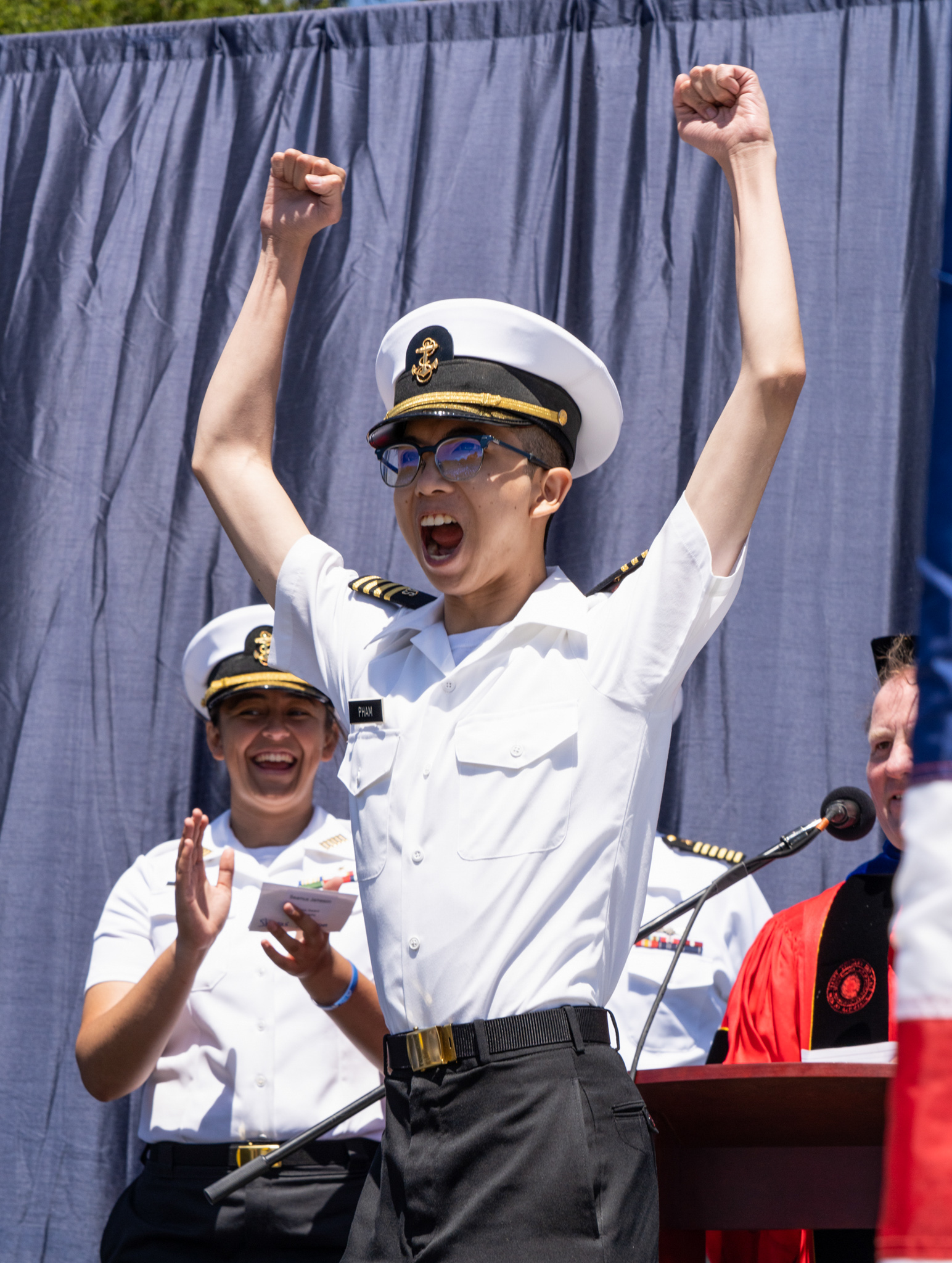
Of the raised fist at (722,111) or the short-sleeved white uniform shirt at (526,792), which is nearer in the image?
the short-sleeved white uniform shirt at (526,792)

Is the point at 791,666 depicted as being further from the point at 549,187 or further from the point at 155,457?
the point at 155,457

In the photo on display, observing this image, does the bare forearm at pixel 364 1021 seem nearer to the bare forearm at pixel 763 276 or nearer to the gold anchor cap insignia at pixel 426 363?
the gold anchor cap insignia at pixel 426 363

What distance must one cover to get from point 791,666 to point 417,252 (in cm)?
145

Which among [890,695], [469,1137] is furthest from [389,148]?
[469,1137]

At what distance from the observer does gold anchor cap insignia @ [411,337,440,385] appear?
181 centimetres

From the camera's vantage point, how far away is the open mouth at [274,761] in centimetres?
275

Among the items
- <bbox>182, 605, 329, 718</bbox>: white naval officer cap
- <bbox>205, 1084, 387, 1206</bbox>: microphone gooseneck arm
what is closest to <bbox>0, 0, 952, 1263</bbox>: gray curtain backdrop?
<bbox>182, 605, 329, 718</bbox>: white naval officer cap

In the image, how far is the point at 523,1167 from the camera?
1438 mm

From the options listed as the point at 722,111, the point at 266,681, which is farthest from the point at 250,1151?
the point at 722,111

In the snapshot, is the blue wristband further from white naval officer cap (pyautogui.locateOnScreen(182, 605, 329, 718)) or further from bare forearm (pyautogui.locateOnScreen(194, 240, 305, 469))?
bare forearm (pyautogui.locateOnScreen(194, 240, 305, 469))

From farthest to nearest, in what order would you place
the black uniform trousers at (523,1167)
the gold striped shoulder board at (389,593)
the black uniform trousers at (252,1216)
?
the black uniform trousers at (252,1216) < the gold striped shoulder board at (389,593) < the black uniform trousers at (523,1167)

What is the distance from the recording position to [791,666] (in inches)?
127

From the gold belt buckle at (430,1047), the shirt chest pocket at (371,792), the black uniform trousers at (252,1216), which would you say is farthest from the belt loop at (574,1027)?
the black uniform trousers at (252,1216)

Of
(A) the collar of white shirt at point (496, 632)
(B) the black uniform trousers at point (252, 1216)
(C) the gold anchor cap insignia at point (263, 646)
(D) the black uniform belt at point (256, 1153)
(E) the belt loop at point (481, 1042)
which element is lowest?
(B) the black uniform trousers at point (252, 1216)
